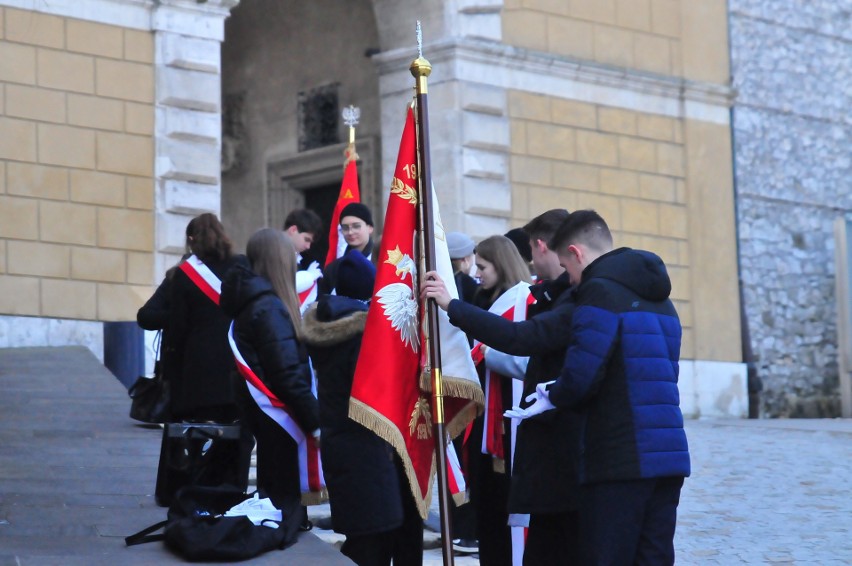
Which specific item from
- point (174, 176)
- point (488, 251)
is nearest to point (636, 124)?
point (174, 176)

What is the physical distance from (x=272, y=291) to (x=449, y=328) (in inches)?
35.1

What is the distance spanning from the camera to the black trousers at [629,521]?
17.2 ft

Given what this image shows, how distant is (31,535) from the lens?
6.32 meters

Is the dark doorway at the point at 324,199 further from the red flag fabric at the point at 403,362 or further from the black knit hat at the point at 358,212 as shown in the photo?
the red flag fabric at the point at 403,362

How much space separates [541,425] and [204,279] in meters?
2.46

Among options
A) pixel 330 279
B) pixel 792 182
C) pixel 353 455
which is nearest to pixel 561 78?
pixel 792 182

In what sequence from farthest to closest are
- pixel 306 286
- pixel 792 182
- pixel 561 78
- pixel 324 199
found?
pixel 792 182
pixel 324 199
pixel 561 78
pixel 306 286

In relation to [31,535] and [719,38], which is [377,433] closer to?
[31,535]

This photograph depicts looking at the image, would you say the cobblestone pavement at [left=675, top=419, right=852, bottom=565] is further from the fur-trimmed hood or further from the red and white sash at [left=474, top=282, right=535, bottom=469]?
the fur-trimmed hood

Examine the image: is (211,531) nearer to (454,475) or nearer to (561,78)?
(454,475)

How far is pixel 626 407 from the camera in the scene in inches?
208

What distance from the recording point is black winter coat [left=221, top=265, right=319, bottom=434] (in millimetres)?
6367

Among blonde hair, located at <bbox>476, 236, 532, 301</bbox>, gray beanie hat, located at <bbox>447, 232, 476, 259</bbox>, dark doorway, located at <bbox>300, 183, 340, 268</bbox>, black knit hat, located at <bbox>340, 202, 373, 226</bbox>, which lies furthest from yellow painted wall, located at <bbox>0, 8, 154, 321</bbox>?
blonde hair, located at <bbox>476, 236, 532, 301</bbox>

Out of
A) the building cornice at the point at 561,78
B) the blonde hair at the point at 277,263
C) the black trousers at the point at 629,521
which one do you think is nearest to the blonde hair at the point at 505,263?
the blonde hair at the point at 277,263
